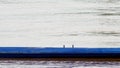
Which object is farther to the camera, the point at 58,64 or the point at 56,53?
the point at 56,53

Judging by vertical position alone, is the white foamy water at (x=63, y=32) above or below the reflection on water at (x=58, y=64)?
above

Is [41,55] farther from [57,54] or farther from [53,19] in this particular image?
[53,19]

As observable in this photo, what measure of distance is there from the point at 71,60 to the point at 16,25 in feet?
20.6

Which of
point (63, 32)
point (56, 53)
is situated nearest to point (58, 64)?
point (56, 53)

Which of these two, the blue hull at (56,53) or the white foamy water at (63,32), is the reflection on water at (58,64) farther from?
the white foamy water at (63,32)

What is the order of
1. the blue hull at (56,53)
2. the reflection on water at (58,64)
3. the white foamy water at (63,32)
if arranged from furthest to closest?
1. the white foamy water at (63,32)
2. the blue hull at (56,53)
3. the reflection on water at (58,64)

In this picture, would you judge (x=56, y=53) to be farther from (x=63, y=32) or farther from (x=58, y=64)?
(x=63, y=32)

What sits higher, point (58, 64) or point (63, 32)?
point (63, 32)

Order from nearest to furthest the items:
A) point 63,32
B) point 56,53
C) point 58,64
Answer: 1. point 58,64
2. point 56,53
3. point 63,32

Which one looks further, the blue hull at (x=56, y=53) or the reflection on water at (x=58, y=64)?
the blue hull at (x=56, y=53)

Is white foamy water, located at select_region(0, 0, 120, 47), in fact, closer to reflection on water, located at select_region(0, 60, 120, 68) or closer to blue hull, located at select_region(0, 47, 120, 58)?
blue hull, located at select_region(0, 47, 120, 58)

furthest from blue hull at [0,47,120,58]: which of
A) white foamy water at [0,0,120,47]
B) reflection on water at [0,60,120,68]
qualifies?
white foamy water at [0,0,120,47]

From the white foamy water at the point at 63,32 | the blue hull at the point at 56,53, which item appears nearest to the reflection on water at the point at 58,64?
the blue hull at the point at 56,53

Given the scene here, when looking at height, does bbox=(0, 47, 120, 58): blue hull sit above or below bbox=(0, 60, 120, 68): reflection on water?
above
